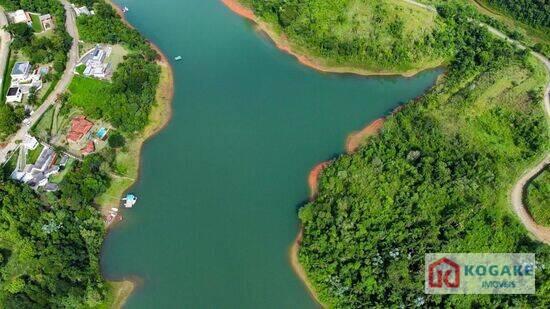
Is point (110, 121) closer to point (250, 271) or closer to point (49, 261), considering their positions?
point (49, 261)

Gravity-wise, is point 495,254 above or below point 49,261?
above

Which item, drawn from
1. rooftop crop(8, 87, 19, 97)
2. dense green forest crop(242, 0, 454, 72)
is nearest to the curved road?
dense green forest crop(242, 0, 454, 72)

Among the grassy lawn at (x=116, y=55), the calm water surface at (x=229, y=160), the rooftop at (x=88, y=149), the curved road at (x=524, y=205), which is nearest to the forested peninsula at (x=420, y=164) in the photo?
the curved road at (x=524, y=205)

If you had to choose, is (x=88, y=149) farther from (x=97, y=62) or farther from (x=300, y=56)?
(x=300, y=56)

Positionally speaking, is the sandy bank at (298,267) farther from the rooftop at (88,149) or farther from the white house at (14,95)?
the white house at (14,95)

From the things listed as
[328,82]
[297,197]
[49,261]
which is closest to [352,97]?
[328,82]

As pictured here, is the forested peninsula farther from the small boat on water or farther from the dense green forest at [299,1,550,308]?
the small boat on water
